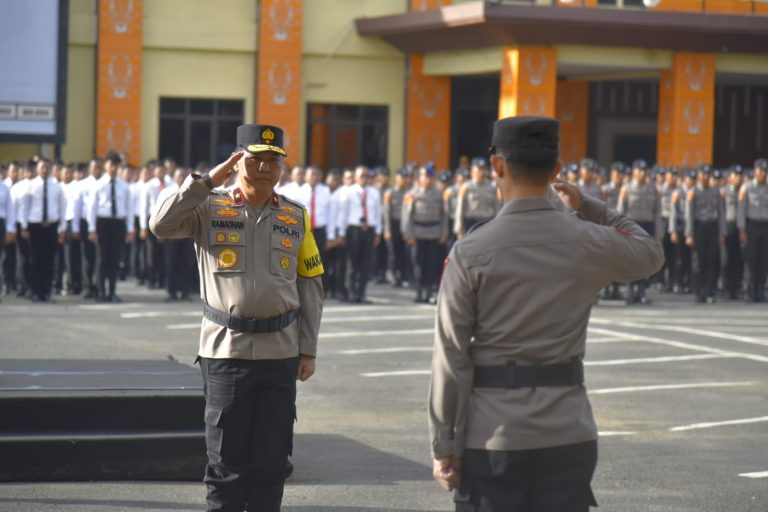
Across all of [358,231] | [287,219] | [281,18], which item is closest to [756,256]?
Result: [358,231]

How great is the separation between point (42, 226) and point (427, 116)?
587 inches

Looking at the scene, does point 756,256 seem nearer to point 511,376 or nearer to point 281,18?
point 281,18

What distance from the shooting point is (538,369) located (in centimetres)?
442

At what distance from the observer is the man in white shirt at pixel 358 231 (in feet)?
68.9

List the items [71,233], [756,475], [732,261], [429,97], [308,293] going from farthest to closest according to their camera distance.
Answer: [429,97]
[732,261]
[71,233]
[756,475]
[308,293]

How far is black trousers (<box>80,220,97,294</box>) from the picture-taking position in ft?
67.2

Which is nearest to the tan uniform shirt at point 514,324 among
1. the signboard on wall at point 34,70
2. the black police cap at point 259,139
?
the black police cap at point 259,139

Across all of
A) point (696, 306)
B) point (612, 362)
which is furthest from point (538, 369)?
point (696, 306)

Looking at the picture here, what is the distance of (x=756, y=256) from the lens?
74.3 feet

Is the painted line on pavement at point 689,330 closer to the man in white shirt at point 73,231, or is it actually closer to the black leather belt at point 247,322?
the man in white shirt at point 73,231

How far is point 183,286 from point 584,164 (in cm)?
728

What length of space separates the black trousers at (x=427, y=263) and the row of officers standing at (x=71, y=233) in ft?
11.6

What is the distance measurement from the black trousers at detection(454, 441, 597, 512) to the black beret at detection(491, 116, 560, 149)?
1.00 meters

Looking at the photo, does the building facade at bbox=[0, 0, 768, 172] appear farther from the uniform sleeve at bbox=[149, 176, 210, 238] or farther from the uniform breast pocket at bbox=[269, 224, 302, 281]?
the uniform sleeve at bbox=[149, 176, 210, 238]
